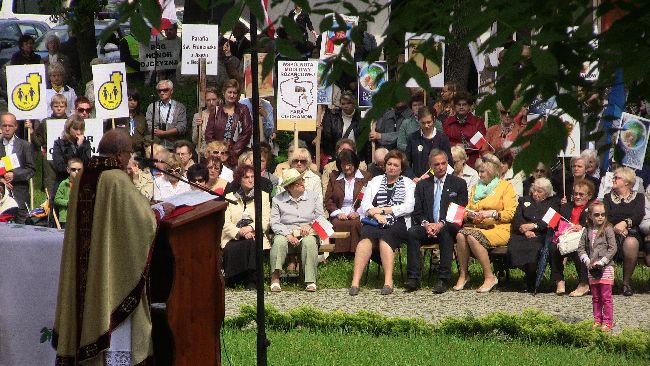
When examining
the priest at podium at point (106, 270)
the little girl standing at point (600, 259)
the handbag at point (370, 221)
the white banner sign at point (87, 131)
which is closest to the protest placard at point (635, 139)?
the little girl standing at point (600, 259)

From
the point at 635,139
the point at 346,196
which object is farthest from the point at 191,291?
the point at 635,139

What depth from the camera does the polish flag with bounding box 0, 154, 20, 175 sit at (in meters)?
16.7

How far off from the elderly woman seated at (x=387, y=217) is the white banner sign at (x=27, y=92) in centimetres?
550

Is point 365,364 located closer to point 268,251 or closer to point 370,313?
point 370,313

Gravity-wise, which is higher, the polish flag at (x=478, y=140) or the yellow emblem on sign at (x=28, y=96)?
the yellow emblem on sign at (x=28, y=96)

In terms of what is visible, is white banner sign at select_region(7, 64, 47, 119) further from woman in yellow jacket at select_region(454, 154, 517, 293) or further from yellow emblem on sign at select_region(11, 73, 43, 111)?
woman in yellow jacket at select_region(454, 154, 517, 293)

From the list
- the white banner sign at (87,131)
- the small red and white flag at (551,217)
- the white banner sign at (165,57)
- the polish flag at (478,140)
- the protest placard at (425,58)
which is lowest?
the small red and white flag at (551,217)

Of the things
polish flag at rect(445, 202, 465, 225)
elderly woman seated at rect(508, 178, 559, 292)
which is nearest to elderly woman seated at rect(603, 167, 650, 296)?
elderly woman seated at rect(508, 178, 559, 292)

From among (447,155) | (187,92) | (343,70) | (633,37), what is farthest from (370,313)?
(187,92)

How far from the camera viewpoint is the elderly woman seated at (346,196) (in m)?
15.9

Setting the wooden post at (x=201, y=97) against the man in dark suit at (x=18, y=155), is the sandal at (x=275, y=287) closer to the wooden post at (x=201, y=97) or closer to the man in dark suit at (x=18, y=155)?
the wooden post at (x=201, y=97)

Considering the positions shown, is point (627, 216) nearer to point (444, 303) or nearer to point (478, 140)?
point (444, 303)

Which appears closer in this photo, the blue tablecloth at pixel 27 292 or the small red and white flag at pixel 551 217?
the blue tablecloth at pixel 27 292

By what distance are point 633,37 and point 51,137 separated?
1262 centimetres
